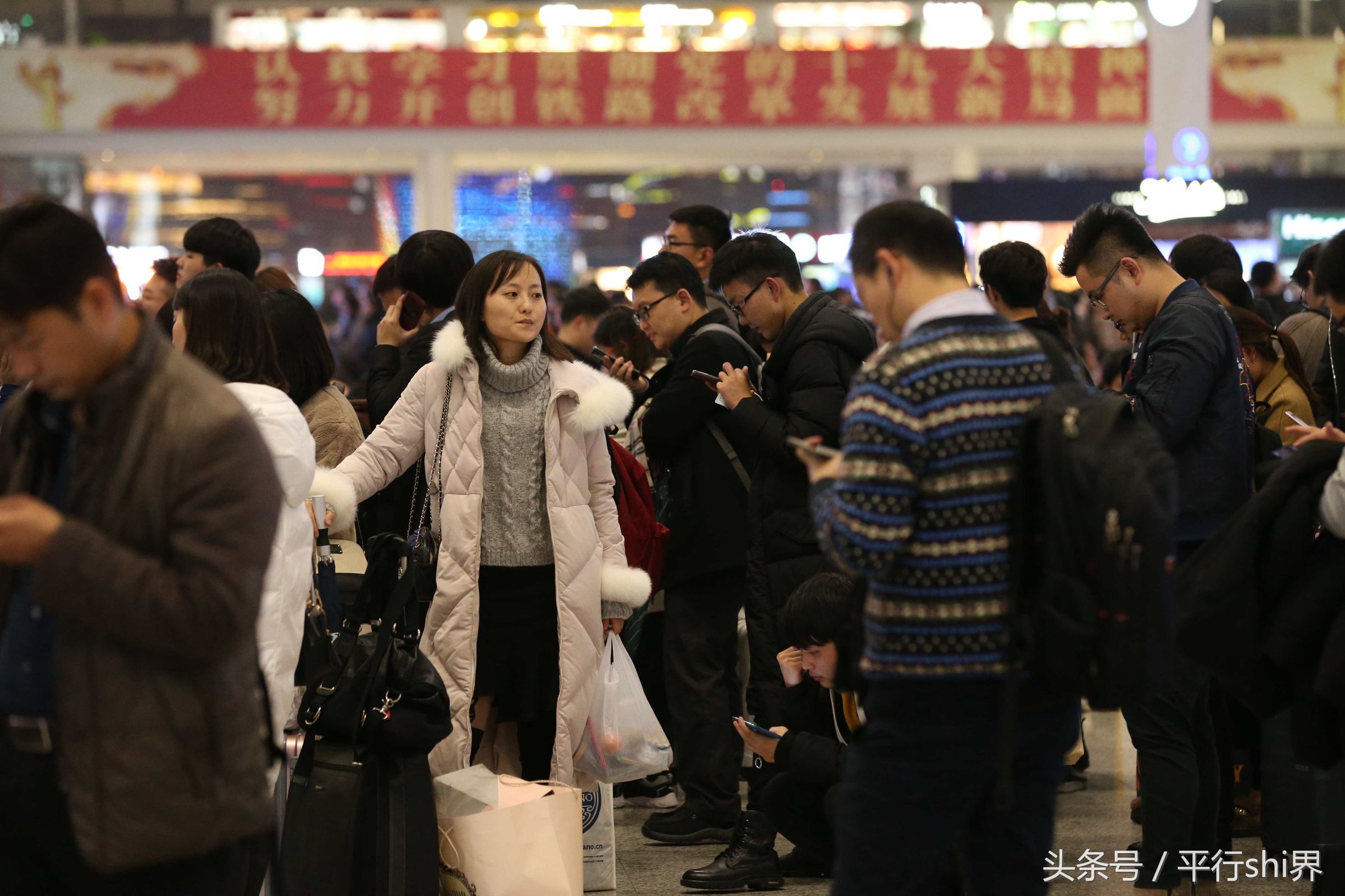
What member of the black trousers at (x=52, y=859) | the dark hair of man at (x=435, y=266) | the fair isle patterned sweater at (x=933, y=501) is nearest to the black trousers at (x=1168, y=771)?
the fair isle patterned sweater at (x=933, y=501)

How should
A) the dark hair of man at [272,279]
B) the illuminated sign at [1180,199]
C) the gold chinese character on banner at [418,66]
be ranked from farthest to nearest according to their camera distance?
the gold chinese character on banner at [418,66] → the illuminated sign at [1180,199] → the dark hair of man at [272,279]

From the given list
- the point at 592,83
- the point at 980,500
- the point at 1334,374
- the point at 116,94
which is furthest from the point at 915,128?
the point at 980,500

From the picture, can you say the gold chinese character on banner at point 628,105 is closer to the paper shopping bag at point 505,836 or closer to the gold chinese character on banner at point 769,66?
the gold chinese character on banner at point 769,66

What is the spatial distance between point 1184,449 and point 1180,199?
10.4 metres

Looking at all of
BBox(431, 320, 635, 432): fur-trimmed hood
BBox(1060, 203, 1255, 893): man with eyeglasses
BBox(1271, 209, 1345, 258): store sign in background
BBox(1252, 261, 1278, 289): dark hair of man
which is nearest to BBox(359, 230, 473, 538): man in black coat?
BBox(431, 320, 635, 432): fur-trimmed hood

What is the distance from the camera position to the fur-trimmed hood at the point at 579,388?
12.8ft

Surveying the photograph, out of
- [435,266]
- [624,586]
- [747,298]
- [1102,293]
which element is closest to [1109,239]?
[1102,293]

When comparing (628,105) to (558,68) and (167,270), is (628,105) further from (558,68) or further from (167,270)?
(167,270)

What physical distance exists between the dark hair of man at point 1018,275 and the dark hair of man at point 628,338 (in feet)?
6.08

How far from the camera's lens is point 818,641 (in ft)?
12.0

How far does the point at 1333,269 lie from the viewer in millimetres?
2832

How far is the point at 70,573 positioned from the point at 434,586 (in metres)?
2.14

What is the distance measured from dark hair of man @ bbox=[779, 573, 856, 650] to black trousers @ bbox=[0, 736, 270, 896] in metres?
1.84

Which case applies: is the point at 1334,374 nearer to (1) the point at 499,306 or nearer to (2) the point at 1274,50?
(1) the point at 499,306
